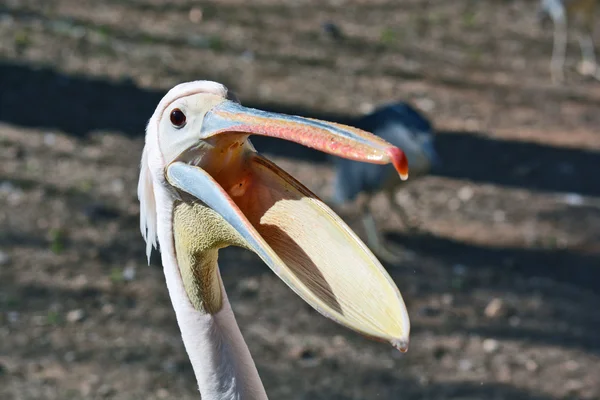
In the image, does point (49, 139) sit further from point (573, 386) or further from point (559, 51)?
point (559, 51)

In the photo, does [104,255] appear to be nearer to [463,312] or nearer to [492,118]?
[463,312]

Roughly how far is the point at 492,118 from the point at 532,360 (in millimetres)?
2647

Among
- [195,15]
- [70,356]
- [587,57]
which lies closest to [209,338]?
[70,356]

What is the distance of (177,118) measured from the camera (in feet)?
6.99

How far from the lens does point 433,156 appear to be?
5.30 m

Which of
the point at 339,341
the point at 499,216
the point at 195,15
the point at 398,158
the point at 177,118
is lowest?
the point at 339,341

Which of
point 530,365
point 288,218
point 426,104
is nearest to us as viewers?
point 288,218

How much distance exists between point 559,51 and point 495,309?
3.49m

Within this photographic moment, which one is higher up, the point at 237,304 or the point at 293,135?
the point at 293,135

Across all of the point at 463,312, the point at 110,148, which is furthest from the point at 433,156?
the point at 110,148

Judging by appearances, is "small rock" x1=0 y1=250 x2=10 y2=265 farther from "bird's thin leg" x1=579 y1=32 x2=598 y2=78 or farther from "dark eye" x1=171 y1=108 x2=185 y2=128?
"bird's thin leg" x1=579 y1=32 x2=598 y2=78

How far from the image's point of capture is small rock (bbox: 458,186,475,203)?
604cm

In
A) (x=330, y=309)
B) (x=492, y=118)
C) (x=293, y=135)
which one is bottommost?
(x=492, y=118)

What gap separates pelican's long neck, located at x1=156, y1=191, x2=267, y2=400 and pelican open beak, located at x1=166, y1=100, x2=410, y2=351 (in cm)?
5
